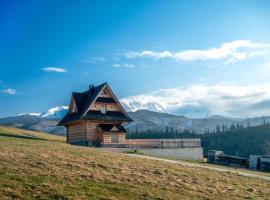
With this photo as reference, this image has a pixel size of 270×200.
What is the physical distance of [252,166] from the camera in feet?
134

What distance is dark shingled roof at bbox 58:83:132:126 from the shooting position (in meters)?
50.1

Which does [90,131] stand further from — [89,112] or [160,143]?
[160,143]

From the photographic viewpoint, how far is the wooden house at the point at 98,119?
4978 cm

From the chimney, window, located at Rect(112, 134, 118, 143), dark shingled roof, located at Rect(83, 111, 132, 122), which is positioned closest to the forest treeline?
dark shingled roof, located at Rect(83, 111, 132, 122)

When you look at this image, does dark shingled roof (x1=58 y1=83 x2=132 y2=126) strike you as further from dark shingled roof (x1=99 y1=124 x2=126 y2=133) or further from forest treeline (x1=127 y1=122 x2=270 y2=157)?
forest treeline (x1=127 y1=122 x2=270 y2=157)

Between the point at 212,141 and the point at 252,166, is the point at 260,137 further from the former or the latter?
the point at 252,166

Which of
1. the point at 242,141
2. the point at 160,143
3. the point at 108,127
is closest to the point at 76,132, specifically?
the point at 108,127

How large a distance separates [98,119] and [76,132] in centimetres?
539

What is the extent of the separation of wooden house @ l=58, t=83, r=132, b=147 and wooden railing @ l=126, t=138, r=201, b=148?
1.48 metres

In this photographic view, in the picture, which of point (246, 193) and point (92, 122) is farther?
point (92, 122)

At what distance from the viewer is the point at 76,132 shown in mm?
53469

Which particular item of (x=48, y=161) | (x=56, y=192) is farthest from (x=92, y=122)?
(x=56, y=192)

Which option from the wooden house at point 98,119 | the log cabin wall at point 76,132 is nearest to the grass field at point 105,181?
the wooden house at point 98,119

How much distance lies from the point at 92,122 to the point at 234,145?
118189mm
